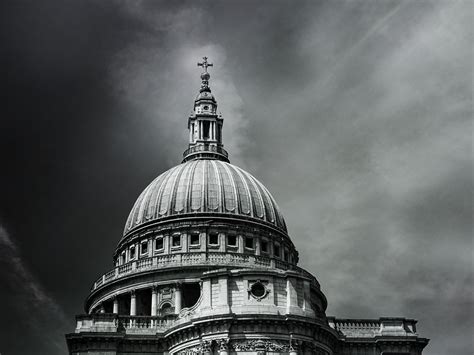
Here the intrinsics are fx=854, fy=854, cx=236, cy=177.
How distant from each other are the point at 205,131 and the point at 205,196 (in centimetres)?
1386

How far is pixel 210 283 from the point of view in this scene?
7088cm

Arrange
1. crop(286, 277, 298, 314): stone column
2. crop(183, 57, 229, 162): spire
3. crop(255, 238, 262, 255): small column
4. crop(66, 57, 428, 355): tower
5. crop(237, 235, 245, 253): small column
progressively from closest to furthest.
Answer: crop(66, 57, 428, 355): tower, crop(286, 277, 298, 314): stone column, crop(237, 235, 245, 253): small column, crop(255, 238, 262, 255): small column, crop(183, 57, 229, 162): spire

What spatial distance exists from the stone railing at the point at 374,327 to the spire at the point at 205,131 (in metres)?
32.8

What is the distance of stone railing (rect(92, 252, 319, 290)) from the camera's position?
8694 centimetres

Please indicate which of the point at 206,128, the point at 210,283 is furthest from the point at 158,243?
the point at 210,283

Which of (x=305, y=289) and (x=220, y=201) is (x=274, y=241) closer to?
(x=220, y=201)

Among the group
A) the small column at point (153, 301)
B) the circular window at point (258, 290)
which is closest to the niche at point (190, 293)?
the small column at point (153, 301)

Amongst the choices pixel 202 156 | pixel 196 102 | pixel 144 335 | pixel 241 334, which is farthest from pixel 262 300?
pixel 196 102

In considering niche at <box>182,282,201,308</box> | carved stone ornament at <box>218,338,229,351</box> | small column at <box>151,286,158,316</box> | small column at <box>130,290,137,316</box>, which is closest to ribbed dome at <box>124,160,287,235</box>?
niche at <box>182,282,201,308</box>

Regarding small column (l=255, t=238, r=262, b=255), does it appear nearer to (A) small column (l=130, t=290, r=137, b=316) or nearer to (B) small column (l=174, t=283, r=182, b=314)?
(B) small column (l=174, t=283, r=182, b=314)

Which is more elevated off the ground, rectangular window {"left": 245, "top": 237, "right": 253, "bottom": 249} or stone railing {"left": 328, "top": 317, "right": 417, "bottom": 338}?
rectangular window {"left": 245, "top": 237, "right": 253, "bottom": 249}

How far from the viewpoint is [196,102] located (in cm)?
10856

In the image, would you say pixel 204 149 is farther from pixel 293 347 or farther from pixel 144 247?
pixel 293 347

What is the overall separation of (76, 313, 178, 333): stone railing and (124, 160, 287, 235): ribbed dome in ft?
67.4
